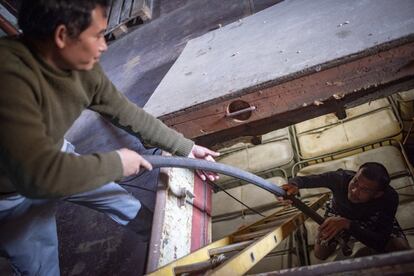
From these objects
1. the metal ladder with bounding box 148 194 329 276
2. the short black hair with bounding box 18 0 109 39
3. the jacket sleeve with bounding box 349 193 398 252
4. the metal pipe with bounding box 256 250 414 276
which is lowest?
the metal pipe with bounding box 256 250 414 276

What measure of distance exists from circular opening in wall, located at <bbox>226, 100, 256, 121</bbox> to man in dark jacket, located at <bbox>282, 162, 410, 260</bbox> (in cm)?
83

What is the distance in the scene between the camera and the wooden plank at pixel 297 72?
1985 mm

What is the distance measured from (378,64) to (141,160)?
5.36 feet

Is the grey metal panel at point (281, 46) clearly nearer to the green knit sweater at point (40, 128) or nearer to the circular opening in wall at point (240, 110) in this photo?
the circular opening in wall at point (240, 110)

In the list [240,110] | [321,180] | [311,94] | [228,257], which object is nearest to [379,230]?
[321,180]

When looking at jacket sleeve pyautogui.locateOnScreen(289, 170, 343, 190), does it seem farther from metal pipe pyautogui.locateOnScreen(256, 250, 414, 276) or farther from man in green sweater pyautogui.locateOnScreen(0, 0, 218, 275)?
metal pipe pyautogui.locateOnScreen(256, 250, 414, 276)

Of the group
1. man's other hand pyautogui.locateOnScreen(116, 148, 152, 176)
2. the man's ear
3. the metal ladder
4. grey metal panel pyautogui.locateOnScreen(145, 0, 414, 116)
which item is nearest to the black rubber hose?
man's other hand pyautogui.locateOnScreen(116, 148, 152, 176)

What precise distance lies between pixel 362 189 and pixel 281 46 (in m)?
1.60

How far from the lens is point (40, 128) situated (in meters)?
1.22

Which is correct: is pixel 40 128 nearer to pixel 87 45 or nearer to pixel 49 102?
pixel 49 102

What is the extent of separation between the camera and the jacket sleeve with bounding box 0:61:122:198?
3.76 feet

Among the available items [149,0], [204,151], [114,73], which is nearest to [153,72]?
[114,73]

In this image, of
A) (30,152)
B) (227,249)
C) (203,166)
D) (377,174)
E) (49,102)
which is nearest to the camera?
(30,152)

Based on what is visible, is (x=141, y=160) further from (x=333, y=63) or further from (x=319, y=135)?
(x=319, y=135)
